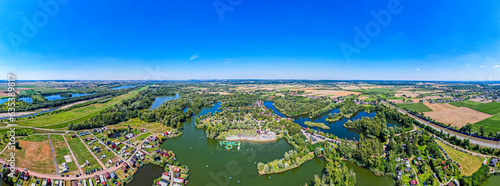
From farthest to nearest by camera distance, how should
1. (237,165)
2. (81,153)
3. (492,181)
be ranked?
(81,153) → (237,165) → (492,181)

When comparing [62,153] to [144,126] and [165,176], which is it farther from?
[165,176]

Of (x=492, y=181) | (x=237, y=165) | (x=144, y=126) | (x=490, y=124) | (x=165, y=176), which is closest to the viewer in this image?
(x=492, y=181)

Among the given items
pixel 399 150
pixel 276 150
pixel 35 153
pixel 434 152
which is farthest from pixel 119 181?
pixel 434 152

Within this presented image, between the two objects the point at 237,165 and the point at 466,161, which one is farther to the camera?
the point at 237,165

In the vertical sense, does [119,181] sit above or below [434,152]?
below

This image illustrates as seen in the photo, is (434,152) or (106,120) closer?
(434,152)

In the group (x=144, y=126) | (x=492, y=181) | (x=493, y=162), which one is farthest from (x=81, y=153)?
(x=493, y=162)

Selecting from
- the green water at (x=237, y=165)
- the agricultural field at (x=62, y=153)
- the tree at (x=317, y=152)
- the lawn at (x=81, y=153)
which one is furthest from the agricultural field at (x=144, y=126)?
the tree at (x=317, y=152)

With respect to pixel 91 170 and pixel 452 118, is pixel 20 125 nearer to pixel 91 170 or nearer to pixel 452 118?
pixel 91 170
